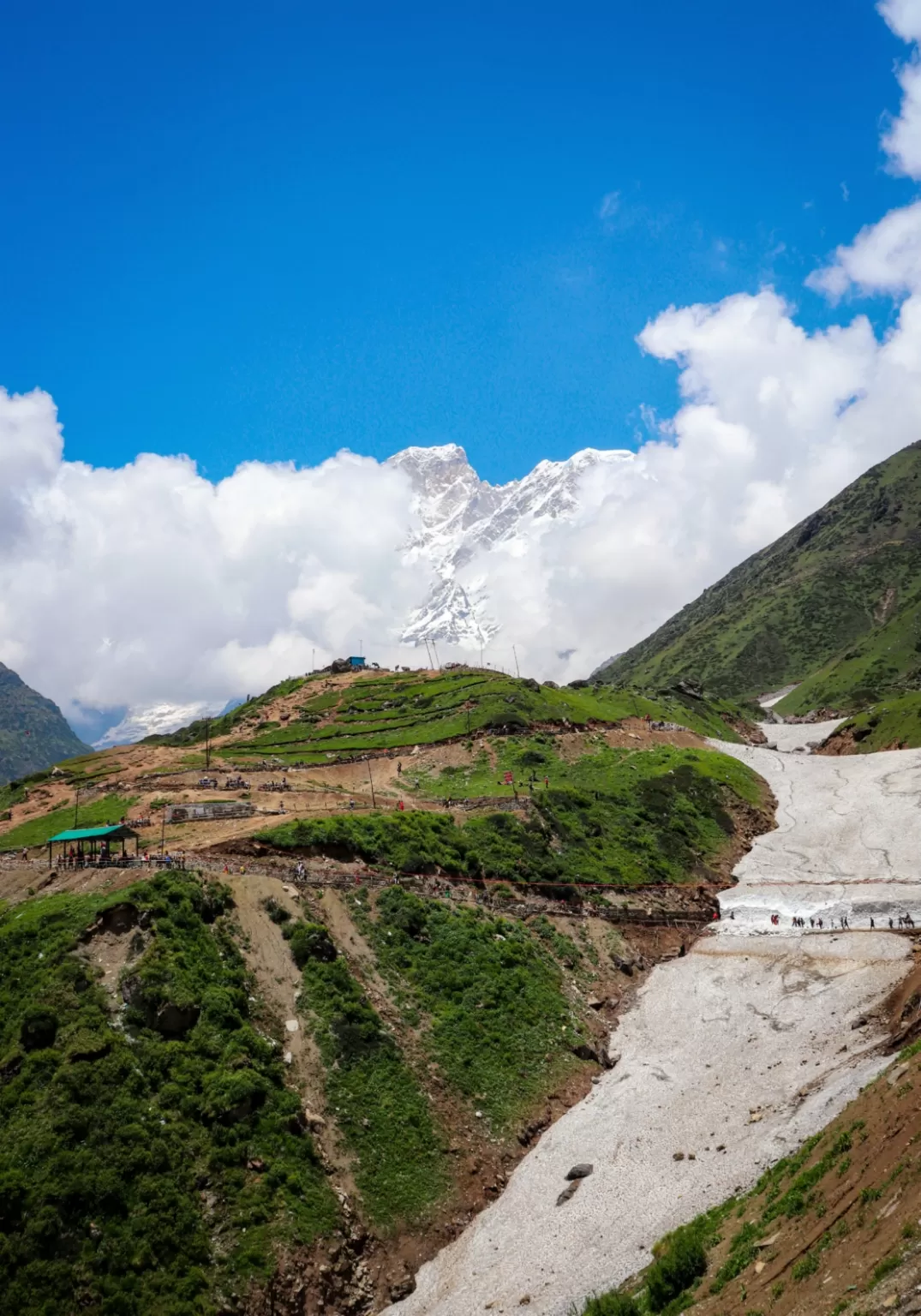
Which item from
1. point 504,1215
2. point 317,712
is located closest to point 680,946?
point 504,1215

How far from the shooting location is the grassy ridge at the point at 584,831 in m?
62.2

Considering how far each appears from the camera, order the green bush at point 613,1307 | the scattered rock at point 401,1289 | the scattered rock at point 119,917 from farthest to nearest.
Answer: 1. the scattered rock at point 119,917
2. the scattered rock at point 401,1289
3. the green bush at point 613,1307

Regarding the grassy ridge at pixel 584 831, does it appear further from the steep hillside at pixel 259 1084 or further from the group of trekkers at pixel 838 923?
the group of trekkers at pixel 838 923

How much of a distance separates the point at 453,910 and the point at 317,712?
8098 cm

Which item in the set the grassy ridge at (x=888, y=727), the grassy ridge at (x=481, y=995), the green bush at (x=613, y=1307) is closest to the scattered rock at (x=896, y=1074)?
the green bush at (x=613, y=1307)

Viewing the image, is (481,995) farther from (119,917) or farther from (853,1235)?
(853,1235)

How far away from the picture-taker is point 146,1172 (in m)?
33.0

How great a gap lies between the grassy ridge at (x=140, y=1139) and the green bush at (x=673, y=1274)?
14.8 m

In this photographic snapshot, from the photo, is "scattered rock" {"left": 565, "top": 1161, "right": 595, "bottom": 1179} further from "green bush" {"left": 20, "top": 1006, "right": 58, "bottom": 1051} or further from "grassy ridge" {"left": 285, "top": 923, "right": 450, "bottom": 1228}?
"green bush" {"left": 20, "top": 1006, "right": 58, "bottom": 1051}

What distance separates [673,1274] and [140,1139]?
21043 mm

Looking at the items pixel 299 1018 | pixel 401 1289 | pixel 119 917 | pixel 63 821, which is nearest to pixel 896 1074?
pixel 401 1289

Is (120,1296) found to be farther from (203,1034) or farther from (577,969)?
(577,969)

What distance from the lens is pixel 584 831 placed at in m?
77.2

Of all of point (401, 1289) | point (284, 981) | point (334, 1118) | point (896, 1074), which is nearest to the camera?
point (896, 1074)
